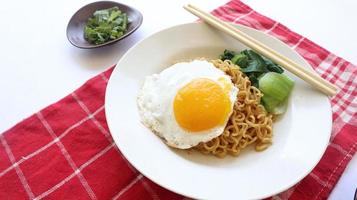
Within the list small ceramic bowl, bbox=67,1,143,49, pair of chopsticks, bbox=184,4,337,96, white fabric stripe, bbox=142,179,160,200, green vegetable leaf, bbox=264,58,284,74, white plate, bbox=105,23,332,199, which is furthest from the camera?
small ceramic bowl, bbox=67,1,143,49

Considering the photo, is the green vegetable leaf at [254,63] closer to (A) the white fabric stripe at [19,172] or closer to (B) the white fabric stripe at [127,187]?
(B) the white fabric stripe at [127,187]

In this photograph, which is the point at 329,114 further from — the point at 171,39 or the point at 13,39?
the point at 13,39

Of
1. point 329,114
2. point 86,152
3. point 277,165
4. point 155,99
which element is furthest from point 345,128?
point 86,152

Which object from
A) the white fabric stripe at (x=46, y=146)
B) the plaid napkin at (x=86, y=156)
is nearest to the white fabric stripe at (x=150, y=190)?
the plaid napkin at (x=86, y=156)

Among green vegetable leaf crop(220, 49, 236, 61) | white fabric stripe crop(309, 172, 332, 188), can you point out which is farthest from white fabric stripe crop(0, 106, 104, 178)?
white fabric stripe crop(309, 172, 332, 188)

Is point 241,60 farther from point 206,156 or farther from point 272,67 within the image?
point 206,156

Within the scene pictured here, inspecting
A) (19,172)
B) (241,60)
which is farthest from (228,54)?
(19,172)

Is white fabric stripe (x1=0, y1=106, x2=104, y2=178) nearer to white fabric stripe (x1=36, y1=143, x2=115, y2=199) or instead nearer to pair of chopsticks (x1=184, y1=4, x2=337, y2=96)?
white fabric stripe (x1=36, y1=143, x2=115, y2=199)
